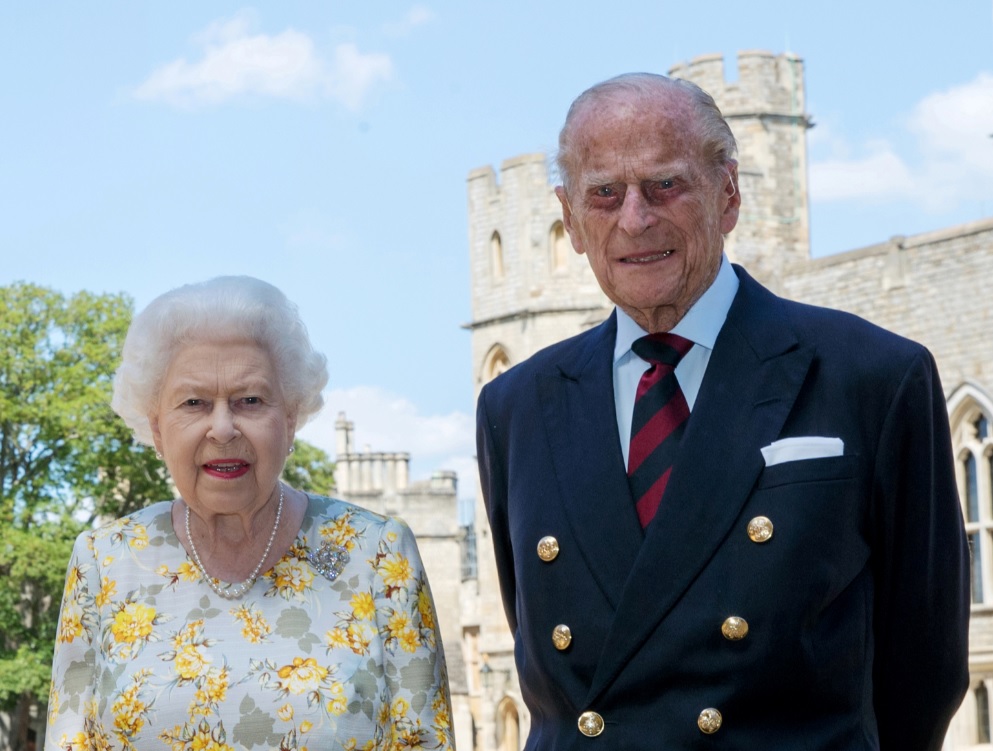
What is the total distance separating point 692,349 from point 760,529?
0.46 m

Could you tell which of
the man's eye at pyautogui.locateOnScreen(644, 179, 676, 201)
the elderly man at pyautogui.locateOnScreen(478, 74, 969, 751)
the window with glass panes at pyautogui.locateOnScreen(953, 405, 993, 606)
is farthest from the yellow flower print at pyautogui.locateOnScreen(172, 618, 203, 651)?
the window with glass panes at pyautogui.locateOnScreen(953, 405, 993, 606)

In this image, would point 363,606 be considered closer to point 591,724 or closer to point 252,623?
point 252,623

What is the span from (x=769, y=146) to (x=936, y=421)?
2443 centimetres

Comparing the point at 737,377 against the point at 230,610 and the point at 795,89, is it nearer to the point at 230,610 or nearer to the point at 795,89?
the point at 230,610

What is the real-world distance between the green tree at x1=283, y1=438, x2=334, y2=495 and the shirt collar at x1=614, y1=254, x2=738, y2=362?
32288 mm

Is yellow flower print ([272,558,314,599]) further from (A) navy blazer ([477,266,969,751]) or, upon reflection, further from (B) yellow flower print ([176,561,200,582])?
(A) navy blazer ([477,266,969,751])

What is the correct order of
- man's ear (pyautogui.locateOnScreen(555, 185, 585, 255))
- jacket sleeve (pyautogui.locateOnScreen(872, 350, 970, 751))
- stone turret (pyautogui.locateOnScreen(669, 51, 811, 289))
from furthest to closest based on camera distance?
stone turret (pyautogui.locateOnScreen(669, 51, 811, 289))
man's ear (pyautogui.locateOnScreen(555, 185, 585, 255))
jacket sleeve (pyautogui.locateOnScreen(872, 350, 970, 751))

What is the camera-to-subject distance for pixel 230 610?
4.43 meters

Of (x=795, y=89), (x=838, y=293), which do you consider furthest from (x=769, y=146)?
(x=838, y=293)

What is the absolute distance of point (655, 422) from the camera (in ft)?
12.5

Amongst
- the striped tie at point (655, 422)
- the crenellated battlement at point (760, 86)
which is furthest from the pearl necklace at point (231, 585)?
the crenellated battlement at point (760, 86)

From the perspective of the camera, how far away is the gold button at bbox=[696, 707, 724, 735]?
3.53 meters

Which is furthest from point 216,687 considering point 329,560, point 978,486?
point 978,486

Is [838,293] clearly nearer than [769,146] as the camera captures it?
Yes
